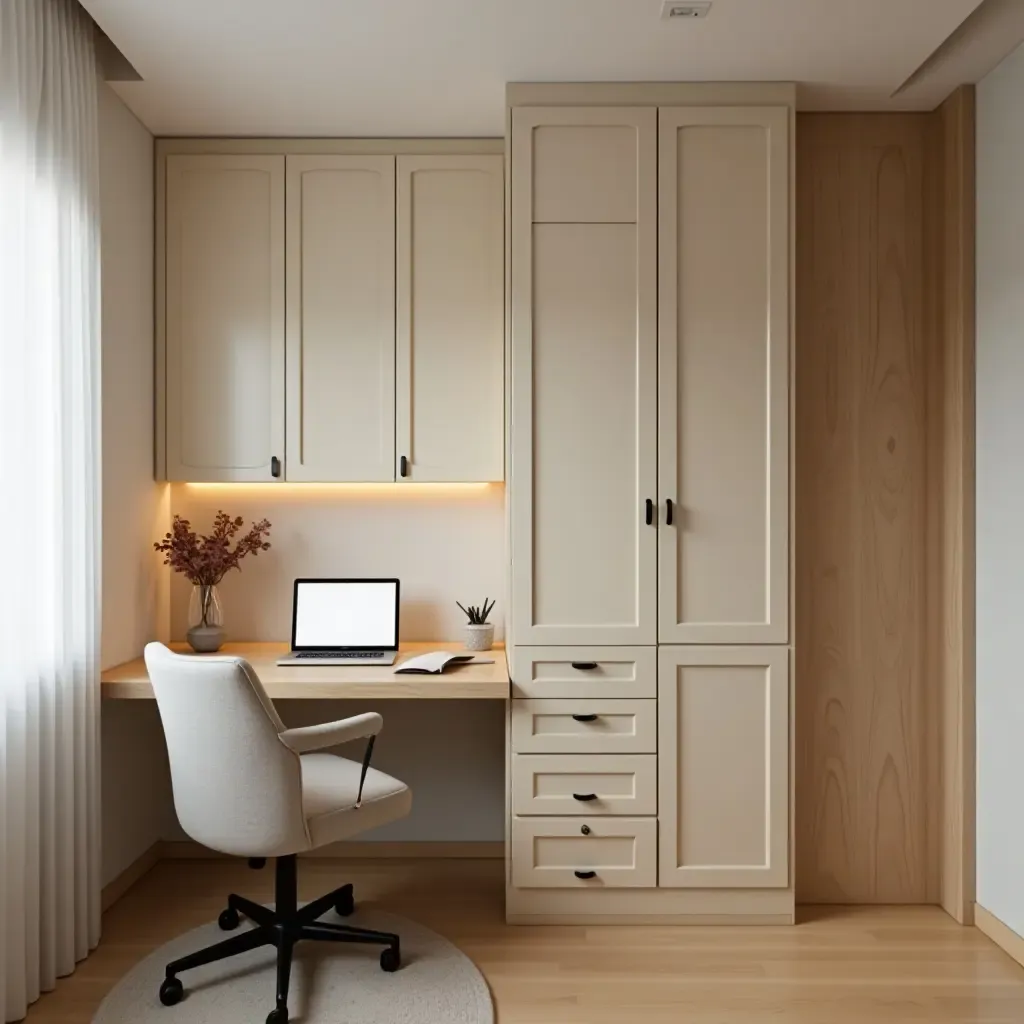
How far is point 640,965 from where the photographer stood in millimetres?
2832

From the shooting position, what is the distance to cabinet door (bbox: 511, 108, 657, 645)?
3070 mm

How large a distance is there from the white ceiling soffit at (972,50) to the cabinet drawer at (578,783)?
91.3 inches

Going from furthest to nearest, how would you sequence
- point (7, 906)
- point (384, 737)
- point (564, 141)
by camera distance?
1. point (384, 737)
2. point (564, 141)
3. point (7, 906)

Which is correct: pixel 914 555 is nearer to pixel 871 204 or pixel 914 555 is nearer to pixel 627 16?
pixel 871 204

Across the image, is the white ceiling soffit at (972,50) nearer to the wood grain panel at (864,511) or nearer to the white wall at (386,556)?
the wood grain panel at (864,511)

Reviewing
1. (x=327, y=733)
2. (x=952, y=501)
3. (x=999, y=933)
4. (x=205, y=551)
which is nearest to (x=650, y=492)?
(x=952, y=501)

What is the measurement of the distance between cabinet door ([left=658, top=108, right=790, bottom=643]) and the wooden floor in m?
0.94

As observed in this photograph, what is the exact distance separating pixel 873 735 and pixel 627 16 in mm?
2400

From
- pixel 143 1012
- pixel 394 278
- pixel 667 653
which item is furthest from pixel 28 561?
pixel 667 653

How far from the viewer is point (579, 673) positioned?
308 cm

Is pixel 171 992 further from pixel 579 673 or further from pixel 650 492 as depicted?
pixel 650 492

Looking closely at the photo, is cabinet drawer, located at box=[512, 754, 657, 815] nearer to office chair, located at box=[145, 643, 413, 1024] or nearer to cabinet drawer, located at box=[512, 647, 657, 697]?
cabinet drawer, located at box=[512, 647, 657, 697]

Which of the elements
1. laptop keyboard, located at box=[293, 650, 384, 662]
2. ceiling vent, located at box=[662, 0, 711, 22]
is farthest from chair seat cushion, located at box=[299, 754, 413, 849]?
ceiling vent, located at box=[662, 0, 711, 22]

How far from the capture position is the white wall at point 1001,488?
9.45 feet
